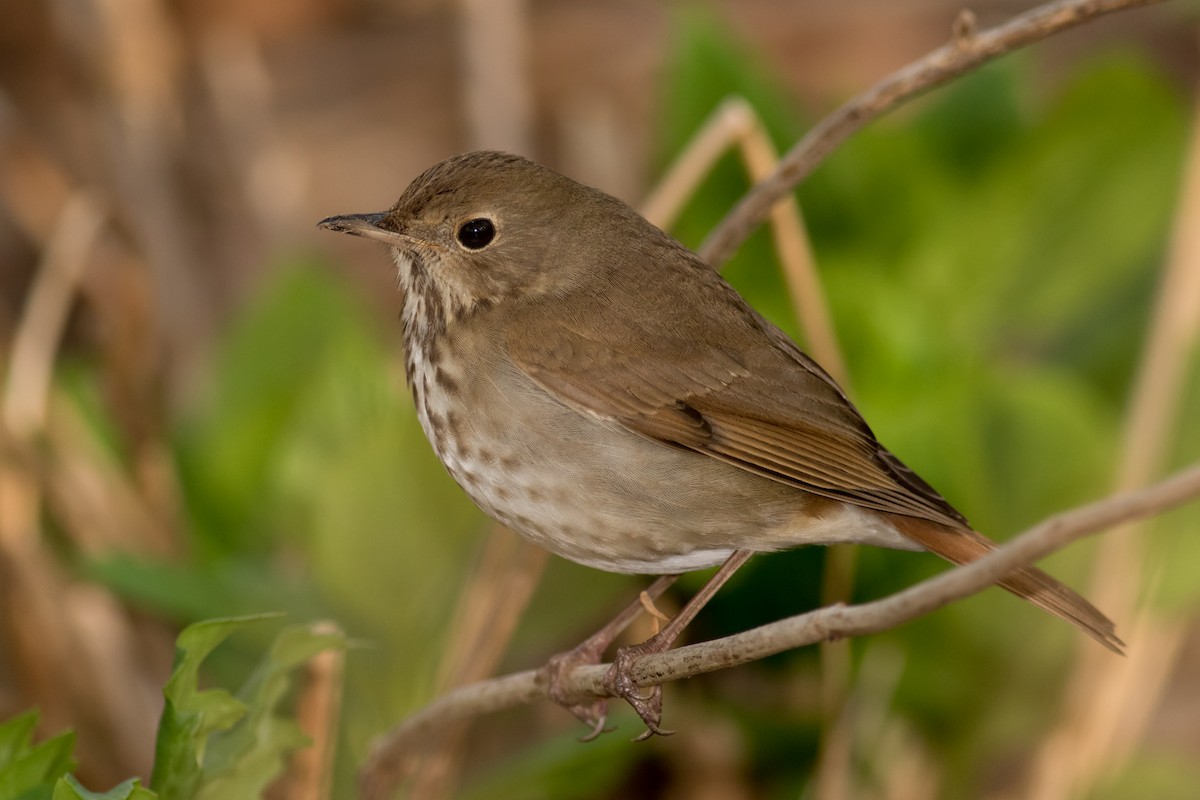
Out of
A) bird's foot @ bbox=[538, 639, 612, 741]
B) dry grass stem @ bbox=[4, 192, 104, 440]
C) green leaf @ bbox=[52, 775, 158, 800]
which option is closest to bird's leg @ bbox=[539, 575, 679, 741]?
bird's foot @ bbox=[538, 639, 612, 741]

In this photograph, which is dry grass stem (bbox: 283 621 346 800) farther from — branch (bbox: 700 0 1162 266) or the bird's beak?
branch (bbox: 700 0 1162 266)

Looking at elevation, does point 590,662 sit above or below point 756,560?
below

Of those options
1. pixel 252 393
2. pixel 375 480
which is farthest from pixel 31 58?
pixel 375 480

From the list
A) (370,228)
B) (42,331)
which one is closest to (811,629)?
(370,228)

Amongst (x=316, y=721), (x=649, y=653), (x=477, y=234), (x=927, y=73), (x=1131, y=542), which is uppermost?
(x=927, y=73)

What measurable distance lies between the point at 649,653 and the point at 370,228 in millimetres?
942

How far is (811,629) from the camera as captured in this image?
226cm

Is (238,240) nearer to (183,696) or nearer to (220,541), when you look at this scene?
(220,541)

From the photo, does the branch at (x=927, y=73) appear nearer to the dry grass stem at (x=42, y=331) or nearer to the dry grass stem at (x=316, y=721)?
the dry grass stem at (x=316, y=721)

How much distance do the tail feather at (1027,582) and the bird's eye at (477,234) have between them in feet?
3.11

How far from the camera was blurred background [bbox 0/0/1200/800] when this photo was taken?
4031 millimetres

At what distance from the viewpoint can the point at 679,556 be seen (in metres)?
3.07

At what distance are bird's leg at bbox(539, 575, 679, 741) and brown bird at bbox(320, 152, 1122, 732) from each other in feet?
0.57

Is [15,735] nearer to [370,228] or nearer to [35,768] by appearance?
[35,768]
